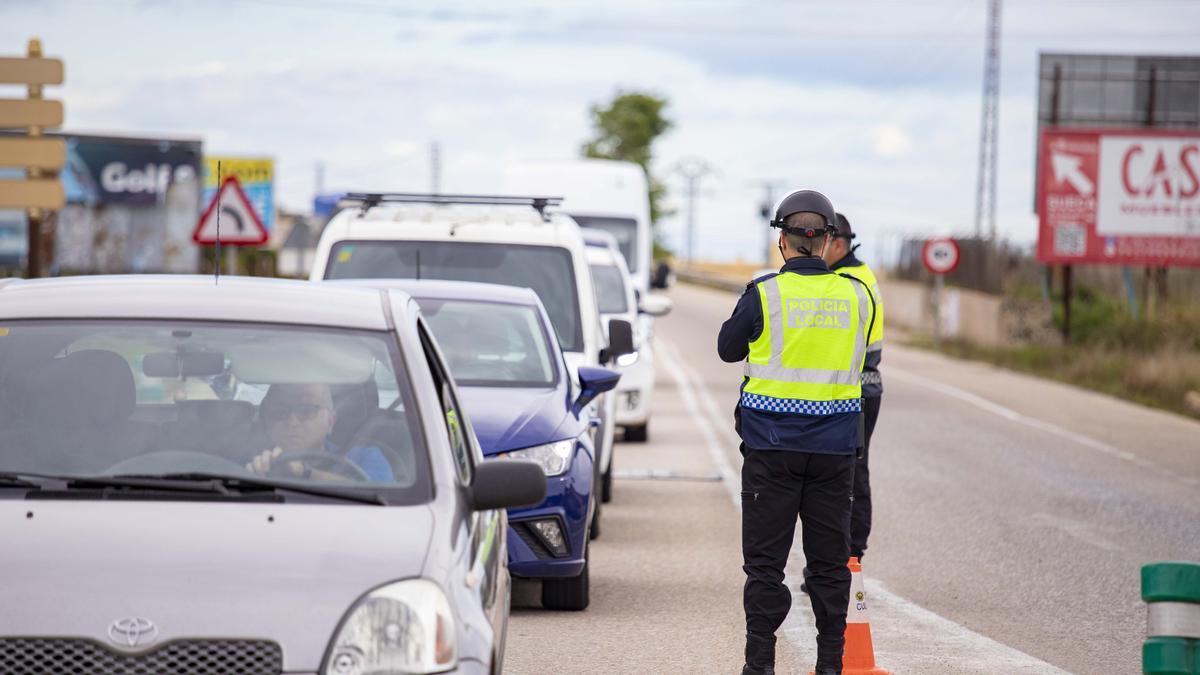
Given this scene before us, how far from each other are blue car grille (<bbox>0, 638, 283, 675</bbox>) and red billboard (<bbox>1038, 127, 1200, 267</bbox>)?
3640 cm

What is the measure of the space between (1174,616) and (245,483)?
2.81 meters

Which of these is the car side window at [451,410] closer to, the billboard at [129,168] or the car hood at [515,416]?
the car hood at [515,416]

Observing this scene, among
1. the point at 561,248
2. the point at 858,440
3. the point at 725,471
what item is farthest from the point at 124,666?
the point at 725,471

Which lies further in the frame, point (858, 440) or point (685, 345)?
point (685, 345)

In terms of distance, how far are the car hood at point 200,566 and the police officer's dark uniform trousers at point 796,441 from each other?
7.35 feet

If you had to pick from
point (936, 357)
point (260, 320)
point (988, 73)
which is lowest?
point (936, 357)

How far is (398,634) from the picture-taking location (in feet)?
14.2

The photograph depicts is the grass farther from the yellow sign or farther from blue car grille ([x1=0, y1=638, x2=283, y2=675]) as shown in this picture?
the yellow sign

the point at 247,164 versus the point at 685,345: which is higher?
the point at 247,164

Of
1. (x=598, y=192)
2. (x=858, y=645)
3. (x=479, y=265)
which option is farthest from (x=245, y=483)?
(x=598, y=192)

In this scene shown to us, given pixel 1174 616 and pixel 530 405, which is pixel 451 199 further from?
pixel 1174 616

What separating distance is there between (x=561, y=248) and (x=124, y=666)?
7.82 meters

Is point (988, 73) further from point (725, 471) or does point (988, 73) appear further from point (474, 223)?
point (474, 223)

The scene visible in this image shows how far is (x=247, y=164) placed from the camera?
199 ft
